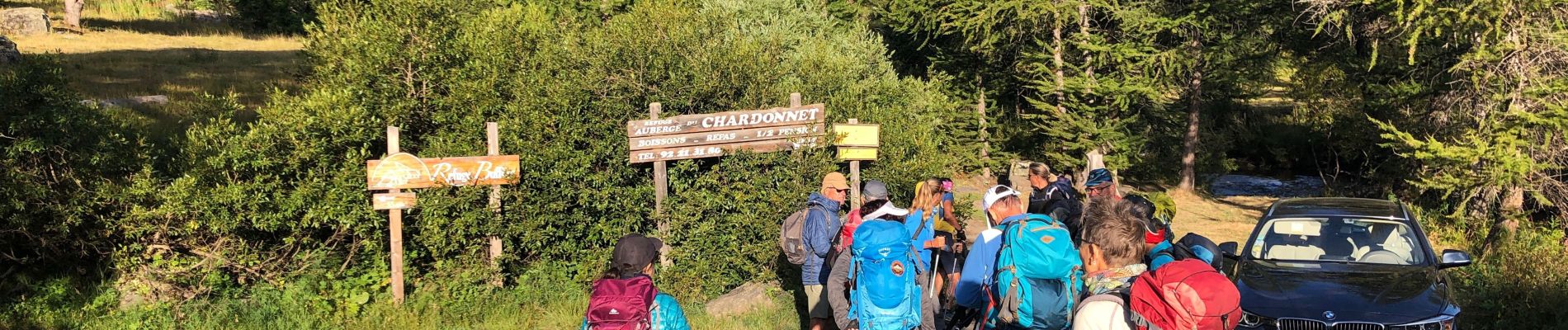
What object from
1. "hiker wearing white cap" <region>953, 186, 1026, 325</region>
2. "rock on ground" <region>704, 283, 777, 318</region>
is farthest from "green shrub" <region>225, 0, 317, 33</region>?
"hiker wearing white cap" <region>953, 186, 1026, 325</region>

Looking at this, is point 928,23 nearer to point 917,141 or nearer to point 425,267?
point 917,141

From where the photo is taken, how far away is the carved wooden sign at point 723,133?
1026 centimetres

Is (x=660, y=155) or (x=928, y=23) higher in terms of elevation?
(x=928, y=23)

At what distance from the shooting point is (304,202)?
362 inches

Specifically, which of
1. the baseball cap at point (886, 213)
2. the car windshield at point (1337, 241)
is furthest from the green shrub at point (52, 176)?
the car windshield at point (1337, 241)

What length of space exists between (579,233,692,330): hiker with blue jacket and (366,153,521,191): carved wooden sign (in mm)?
5238

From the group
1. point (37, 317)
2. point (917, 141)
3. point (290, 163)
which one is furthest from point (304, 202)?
point (917, 141)

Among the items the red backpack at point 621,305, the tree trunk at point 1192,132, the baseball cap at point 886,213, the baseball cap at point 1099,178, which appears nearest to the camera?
the red backpack at point 621,305

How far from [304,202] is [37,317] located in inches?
88.4

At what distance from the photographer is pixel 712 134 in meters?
10.5

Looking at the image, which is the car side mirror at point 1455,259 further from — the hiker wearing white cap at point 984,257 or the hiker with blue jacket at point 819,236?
the hiker with blue jacket at point 819,236

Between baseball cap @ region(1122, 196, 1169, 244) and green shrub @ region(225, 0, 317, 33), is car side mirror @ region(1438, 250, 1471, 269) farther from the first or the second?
green shrub @ region(225, 0, 317, 33)

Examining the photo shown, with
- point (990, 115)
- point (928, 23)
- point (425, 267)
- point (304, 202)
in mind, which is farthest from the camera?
point (990, 115)

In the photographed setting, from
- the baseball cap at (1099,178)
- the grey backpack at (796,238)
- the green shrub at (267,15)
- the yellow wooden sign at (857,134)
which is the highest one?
the green shrub at (267,15)
